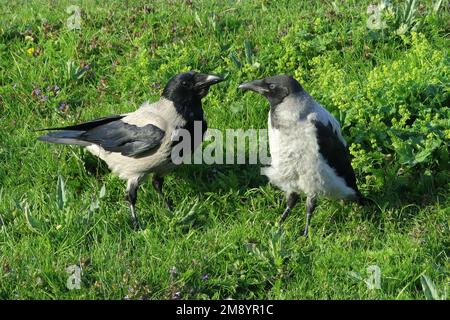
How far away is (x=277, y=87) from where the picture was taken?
18.8ft

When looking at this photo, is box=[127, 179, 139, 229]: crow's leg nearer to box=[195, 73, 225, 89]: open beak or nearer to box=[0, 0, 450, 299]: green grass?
box=[0, 0, 450, 299]: green grass

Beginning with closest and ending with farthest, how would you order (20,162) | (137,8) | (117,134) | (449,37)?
(117,134)
(20,162)
(449,37)
(137,8)

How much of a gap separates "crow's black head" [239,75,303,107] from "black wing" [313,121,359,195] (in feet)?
1.05

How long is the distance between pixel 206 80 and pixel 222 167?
2.59ft

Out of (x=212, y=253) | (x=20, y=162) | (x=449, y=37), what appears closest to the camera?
(x=212, y=253)

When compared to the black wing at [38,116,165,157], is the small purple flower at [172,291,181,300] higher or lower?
lower

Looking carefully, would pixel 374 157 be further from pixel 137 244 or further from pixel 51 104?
pixel 51 104

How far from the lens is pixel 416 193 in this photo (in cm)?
600

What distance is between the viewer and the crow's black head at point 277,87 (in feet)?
18.6

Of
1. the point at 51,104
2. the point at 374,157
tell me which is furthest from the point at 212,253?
the point at 51,104

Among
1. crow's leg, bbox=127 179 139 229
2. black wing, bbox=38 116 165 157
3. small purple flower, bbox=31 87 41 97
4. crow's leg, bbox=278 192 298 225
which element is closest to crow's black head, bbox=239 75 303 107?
crow's leg, bbox=278 192 298 225

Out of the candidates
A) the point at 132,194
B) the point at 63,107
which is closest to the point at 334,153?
the point at 132,194

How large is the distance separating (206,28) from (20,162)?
2.40m

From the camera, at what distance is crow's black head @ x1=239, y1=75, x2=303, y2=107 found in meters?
5.68
